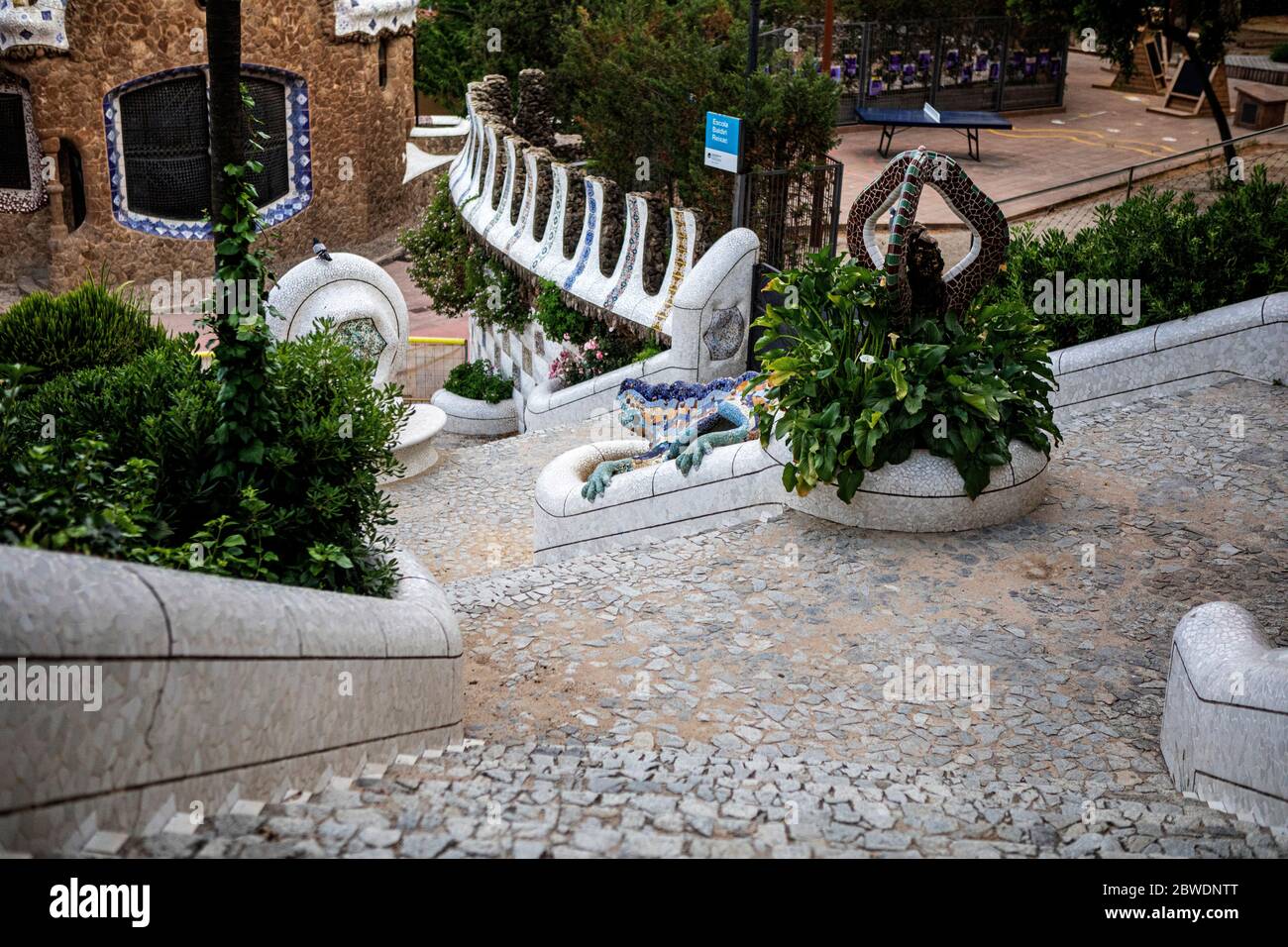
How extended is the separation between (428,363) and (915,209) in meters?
14.8

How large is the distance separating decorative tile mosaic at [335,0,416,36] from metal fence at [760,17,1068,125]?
874cm

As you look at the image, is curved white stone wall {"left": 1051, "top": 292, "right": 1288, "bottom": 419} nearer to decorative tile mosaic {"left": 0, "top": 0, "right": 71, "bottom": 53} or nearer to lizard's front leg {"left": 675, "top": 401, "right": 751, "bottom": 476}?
lizard's front leg {"left": 675, "top": 401, "right": 751, "bottom": 476}

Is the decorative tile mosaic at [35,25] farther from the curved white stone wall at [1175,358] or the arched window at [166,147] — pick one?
the curved white stone wall at [1175,358]

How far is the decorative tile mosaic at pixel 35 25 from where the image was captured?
22.4 meters

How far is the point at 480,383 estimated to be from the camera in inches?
754

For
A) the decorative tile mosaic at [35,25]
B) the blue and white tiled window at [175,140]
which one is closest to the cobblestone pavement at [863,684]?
the blue and white tiled window at [175,140]

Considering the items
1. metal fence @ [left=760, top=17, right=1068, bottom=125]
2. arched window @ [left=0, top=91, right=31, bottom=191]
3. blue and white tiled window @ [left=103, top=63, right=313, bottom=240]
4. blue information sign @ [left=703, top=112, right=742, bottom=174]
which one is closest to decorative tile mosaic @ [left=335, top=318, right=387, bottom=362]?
blue information sign @ [left=703, top=112, right=742, bottom=174]

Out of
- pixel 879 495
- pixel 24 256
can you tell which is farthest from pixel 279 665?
pixel 24 256

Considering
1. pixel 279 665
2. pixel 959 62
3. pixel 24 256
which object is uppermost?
pixel 959 62

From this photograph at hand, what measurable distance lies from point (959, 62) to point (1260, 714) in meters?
26.7

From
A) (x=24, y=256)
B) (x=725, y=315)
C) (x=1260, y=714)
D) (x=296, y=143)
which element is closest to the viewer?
(x=1260, y=714)

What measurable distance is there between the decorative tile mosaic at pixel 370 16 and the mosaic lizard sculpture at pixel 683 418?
55.2 ft

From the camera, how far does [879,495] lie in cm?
906
